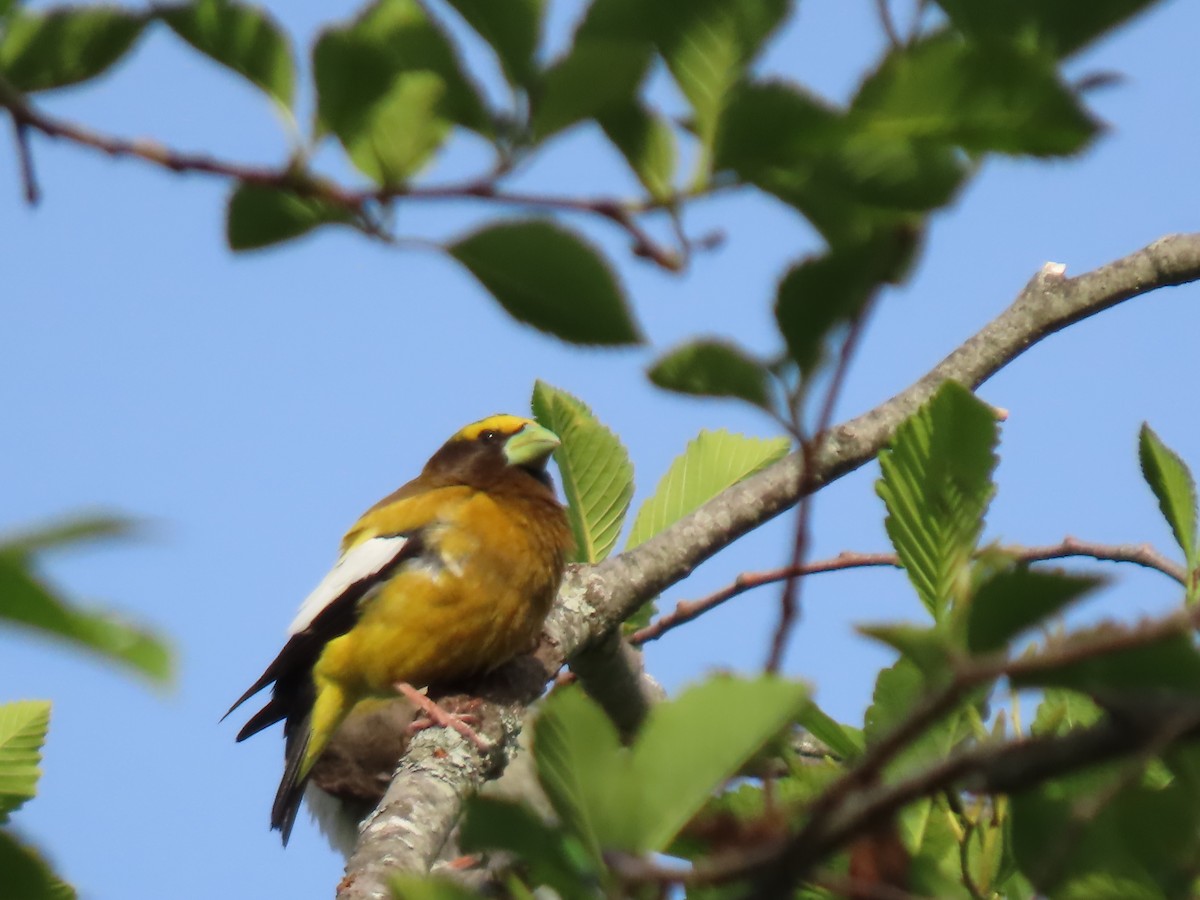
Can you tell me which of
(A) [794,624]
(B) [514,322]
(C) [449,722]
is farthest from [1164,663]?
(C) [449,722]

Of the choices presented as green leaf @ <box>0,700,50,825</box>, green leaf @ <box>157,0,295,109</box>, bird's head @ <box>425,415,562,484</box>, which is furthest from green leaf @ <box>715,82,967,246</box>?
bird's head @ <box>425,415,562,484</box>

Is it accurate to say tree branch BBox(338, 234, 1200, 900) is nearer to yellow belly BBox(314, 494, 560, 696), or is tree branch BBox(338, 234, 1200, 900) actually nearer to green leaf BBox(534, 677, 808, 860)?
yellow belly BBox(314, 494, 560, 696)

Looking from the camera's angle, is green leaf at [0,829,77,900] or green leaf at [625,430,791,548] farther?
green leaf at [625,430,791,548]

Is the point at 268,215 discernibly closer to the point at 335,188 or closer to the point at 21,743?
the point at 335,188

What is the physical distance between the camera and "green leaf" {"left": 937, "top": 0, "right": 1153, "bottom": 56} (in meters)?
0.82

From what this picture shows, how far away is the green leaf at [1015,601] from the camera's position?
82 cm

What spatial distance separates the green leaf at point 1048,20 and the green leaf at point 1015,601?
316 mm

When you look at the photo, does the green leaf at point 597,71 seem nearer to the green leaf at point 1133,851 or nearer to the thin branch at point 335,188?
the thin branch at point 335,188

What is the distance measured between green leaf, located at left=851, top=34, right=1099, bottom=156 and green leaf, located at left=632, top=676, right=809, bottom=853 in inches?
13.5

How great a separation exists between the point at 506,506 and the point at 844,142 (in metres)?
4.48

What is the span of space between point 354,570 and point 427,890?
14.4 ft

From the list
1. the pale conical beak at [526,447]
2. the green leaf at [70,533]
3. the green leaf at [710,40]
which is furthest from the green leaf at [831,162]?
the pale conical beak at [526,447]

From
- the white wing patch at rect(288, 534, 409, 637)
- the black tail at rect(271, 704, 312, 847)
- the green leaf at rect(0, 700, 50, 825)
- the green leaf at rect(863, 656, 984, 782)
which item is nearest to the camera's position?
the green leaf at rect(863, 656, 984, 782)

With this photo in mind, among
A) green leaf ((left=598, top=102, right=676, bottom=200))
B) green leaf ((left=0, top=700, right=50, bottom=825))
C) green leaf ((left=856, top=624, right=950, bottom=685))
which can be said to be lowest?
green leaf ((left=0, top=700, right=50, bottom=825))
